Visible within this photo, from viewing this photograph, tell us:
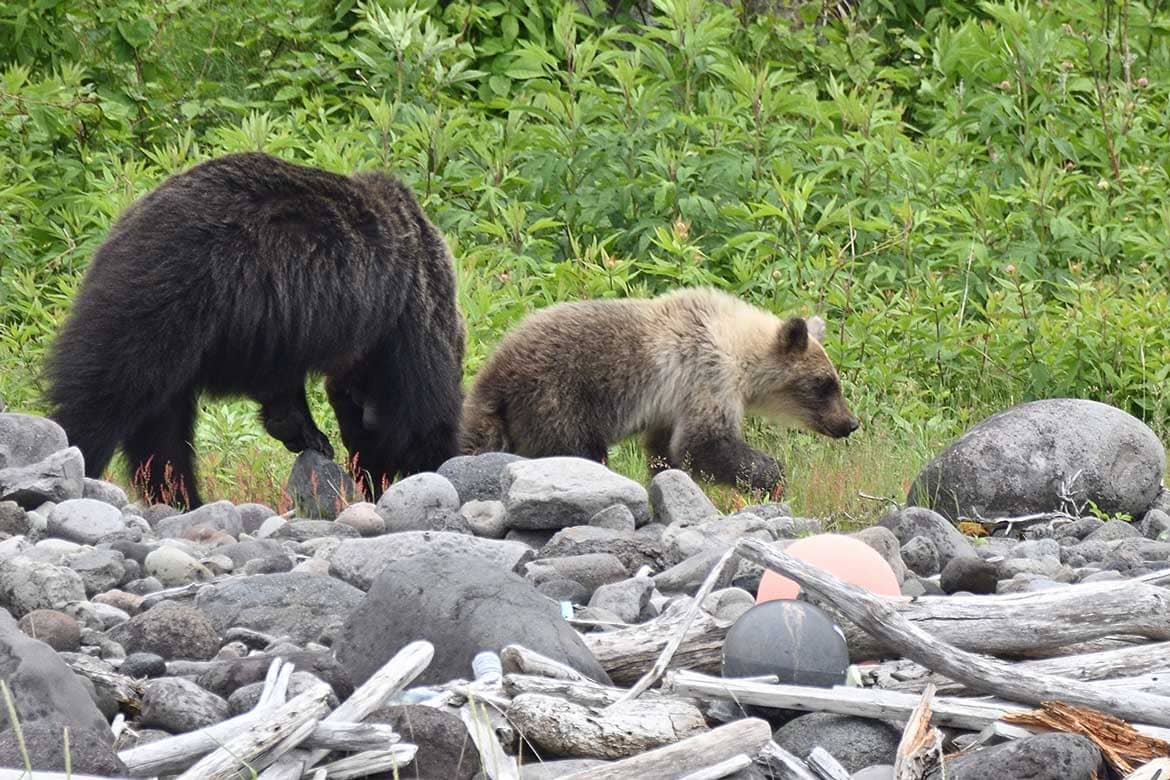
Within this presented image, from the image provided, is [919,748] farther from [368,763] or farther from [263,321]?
[263,321]

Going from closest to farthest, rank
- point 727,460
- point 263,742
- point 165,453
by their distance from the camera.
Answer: point 263,742
point 165,453
point 727,460

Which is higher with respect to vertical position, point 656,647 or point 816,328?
point 656,647

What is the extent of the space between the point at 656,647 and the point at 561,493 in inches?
81.1

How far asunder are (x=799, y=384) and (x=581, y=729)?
18.3ft

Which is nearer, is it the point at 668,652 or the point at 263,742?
the point at 263,742

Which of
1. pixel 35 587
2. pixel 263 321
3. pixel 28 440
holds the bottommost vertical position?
pixel 28 440

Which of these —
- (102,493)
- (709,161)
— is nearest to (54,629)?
(102,493)

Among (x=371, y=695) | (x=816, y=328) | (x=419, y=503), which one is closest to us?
(x=371, y=695)

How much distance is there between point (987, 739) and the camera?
3318mm

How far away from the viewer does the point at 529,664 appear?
11.1ft

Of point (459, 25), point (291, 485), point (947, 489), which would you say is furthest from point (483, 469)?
point (459, 25)

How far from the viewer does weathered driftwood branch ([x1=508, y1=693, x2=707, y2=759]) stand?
3195mm

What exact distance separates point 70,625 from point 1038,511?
4145 millimetres

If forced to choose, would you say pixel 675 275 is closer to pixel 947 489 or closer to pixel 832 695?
pixel 947 489
